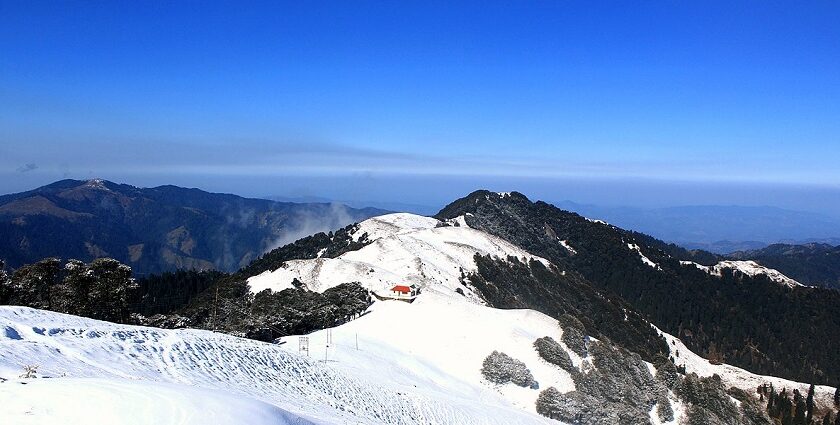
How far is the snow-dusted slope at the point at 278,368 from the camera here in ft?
69.2

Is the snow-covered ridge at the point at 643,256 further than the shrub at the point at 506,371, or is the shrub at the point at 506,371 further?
the snow-covered ridge at the point at 643,256

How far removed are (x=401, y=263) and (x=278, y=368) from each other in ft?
167

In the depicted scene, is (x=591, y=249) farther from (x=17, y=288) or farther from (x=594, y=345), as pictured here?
(x=17, y=288)

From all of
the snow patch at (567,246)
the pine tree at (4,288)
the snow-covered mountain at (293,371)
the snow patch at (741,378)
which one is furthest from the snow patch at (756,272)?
the pine tree at (4,288)

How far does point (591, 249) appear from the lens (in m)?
178

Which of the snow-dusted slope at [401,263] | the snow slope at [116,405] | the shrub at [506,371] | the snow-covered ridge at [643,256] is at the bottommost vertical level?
the snow-covered ridge at [643,256]

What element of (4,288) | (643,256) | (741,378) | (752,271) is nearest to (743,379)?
(741,378)

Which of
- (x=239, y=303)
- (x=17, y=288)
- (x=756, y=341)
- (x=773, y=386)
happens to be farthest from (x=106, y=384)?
(x=756, y=341)

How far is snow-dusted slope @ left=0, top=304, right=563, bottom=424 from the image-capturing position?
69.2 feet

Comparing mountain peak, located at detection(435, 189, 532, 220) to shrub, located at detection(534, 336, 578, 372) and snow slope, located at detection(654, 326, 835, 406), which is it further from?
shrub, located at detection(534, 336, 578, 372)

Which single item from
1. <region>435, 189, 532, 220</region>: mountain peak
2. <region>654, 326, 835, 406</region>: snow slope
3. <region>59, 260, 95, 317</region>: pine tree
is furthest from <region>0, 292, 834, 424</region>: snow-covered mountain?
<region>435, 189, 532, 220</region>: mountain peak

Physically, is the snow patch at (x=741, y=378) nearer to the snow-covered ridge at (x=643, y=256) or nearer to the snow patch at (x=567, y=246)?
the snow patch at (x=567, y=246)

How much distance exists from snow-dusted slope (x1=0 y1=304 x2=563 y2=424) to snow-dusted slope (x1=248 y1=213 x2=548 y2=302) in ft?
63.5

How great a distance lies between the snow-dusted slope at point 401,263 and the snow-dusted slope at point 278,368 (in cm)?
1935
